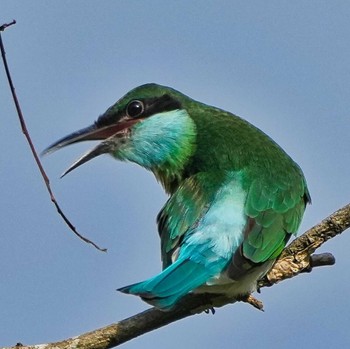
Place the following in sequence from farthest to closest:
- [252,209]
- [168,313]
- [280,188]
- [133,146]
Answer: [133,146]
[280,188]
[252,209]
[168,313]

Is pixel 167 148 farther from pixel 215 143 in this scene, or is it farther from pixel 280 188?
pixel 280 188

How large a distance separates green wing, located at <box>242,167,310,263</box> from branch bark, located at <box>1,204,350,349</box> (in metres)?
0.15

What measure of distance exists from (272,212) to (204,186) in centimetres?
47

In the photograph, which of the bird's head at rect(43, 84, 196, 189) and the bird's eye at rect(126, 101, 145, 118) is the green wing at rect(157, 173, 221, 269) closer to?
the bird's head at rect(43, 84, 196, 189)

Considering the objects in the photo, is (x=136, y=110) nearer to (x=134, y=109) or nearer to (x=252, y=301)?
(x=134, y=109)

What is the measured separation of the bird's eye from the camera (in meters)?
6.69

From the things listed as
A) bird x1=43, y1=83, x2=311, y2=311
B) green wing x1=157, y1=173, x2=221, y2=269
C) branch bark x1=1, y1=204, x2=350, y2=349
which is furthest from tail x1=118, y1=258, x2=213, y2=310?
green wing x1=157, y1=173, x2=221, y2=269

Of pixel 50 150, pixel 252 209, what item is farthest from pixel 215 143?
pixel 50 150

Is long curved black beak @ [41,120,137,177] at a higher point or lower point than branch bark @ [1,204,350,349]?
higher

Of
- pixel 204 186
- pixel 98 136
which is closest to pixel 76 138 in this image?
pixel 98 136

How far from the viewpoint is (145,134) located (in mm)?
6621

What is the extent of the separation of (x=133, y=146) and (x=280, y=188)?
44.4 inches

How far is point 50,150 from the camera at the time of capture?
675 centimetres

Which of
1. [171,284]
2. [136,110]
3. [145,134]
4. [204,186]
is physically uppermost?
[136,110]
